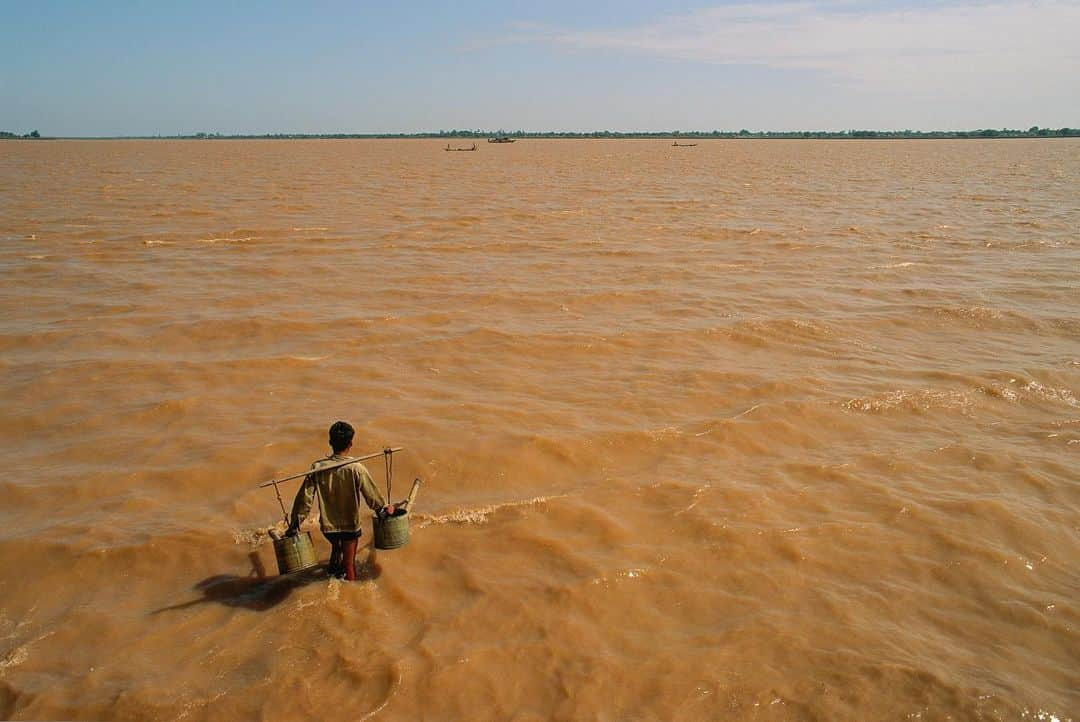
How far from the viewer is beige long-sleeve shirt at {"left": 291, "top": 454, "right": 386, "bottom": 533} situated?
4621 millimetres

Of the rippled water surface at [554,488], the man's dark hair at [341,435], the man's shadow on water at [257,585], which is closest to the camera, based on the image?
the rippled water surface at [554,488]

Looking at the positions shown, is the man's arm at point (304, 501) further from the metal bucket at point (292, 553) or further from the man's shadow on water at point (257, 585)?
the man's shadow on water at point (257, 585)

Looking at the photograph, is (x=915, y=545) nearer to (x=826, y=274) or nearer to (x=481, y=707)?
(x=481, y=707)

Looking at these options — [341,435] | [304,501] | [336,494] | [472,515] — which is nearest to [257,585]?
[304,501]

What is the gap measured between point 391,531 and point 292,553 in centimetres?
63

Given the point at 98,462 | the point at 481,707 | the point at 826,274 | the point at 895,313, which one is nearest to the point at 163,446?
the point at 98,462

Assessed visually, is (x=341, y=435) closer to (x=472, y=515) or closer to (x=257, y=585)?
(x=257, y=585)

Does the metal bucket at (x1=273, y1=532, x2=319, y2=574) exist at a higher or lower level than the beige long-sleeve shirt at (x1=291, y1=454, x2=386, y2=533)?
lower

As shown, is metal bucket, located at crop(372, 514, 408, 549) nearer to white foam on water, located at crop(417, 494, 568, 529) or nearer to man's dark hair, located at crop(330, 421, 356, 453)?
man's dark hair, located at crop(330, 421, 356, 453)

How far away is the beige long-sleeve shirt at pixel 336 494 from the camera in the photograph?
4.62 m

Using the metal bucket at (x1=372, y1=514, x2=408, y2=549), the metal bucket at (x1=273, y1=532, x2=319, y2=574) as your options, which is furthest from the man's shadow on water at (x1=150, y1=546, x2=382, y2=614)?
the metal bucket at (x1=372, y1=514, x2=408, y2=549)

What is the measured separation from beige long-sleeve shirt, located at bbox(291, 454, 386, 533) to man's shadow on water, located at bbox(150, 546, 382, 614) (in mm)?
503

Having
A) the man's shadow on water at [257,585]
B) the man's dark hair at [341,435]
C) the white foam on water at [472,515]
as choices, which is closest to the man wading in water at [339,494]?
the man's dark hair at [341,435]

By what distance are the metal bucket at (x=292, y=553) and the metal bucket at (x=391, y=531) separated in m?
0.45
